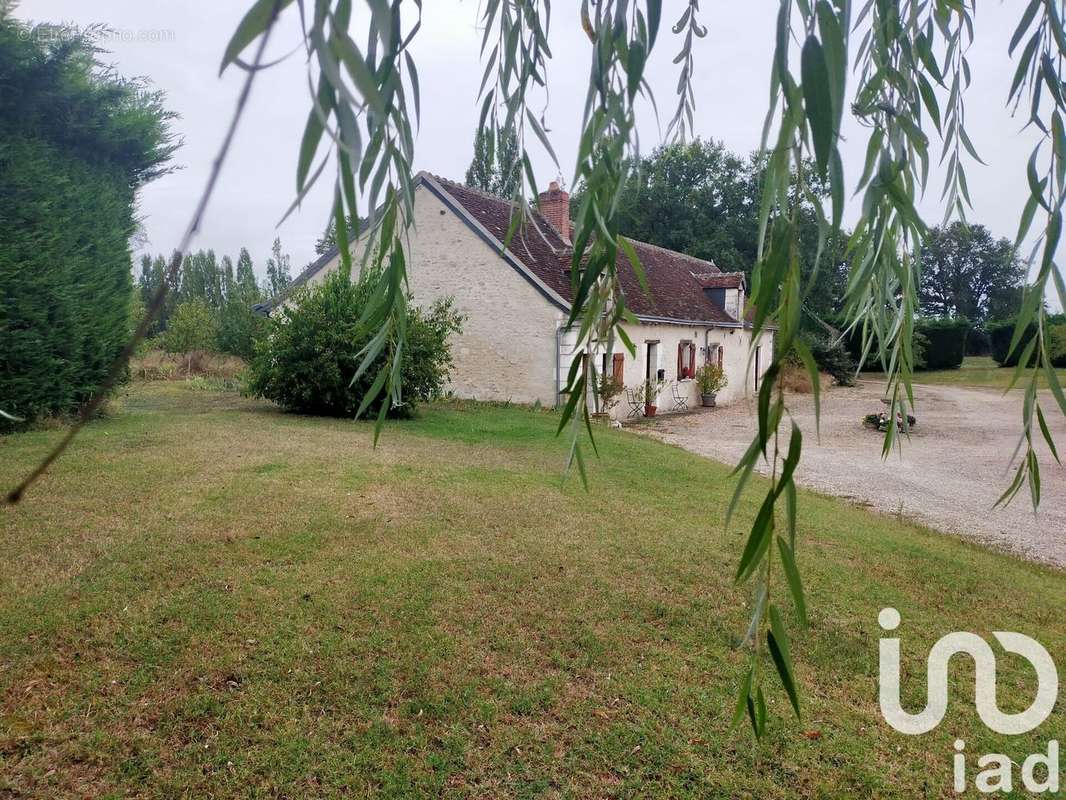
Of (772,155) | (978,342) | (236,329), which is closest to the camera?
(772,155)

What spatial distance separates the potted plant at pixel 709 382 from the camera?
19.7m

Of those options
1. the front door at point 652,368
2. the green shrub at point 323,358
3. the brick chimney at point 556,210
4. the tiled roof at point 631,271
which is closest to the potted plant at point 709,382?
the tiled roof at point 631,271

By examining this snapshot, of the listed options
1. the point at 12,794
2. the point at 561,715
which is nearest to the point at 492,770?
the point at 561,715

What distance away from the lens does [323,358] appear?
11.7m

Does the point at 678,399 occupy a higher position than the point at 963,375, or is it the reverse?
the point at 963,375

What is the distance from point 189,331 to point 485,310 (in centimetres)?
1221

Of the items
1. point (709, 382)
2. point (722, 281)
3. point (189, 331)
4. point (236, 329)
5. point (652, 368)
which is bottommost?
point (709, 382)

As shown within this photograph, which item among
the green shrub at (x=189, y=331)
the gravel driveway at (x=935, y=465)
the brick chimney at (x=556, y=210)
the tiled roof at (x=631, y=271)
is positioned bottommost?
the gravel driveway at (x=935, y=465)

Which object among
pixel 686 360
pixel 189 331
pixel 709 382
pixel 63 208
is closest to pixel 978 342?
pixel 709 382

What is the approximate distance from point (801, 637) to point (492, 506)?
3133 millimetres

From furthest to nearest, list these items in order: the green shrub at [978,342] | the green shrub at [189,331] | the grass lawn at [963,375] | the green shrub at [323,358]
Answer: the green shrub at [978,342], the grass lawn at [963,375], the green shrub at [189,331], the green shrub at [323,358]

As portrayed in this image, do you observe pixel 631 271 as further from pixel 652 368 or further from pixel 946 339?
pixel 946 339

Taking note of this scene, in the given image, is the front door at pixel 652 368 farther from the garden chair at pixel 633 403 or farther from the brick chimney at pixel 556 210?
the brick chimney at pixel 556 210

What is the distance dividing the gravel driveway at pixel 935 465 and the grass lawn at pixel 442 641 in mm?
1175
